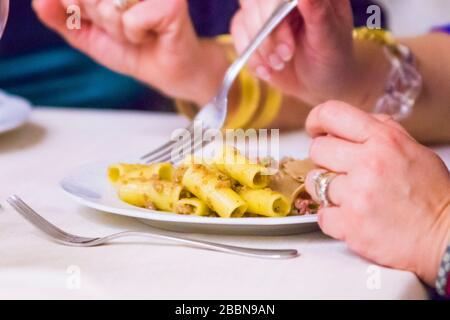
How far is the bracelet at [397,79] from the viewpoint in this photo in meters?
1.17

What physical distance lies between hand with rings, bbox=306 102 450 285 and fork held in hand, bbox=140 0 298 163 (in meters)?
0.30

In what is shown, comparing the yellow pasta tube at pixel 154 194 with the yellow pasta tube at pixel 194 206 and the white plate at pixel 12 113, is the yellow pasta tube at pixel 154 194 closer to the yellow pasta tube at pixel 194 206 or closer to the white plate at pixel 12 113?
the yellow pasta tube at pixel 194 206

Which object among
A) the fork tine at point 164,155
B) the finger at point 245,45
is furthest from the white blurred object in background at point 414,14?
the fork tine at point 164,155

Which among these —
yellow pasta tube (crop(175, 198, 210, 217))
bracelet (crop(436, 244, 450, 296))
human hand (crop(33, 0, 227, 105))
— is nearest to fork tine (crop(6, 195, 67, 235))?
yellow pasta tube (crop(175, 198, 210, 217))

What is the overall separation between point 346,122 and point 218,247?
0.15 m

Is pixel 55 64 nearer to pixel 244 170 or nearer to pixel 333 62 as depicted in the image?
pixel 333 62

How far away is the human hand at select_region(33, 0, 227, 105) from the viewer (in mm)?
1141

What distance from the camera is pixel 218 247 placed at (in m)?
0.67

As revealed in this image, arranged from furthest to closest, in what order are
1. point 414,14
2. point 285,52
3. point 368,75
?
point 414,14
point 368,75
point 285,52

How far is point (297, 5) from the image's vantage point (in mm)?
1001

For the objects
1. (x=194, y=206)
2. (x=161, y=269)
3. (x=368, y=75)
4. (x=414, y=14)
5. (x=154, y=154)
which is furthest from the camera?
(x=414, y=14)

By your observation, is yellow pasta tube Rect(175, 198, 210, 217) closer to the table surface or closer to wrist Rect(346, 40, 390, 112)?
the table surface

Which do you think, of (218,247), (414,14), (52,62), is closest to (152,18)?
(218,247)

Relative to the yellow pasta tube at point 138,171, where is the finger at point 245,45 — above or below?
above
